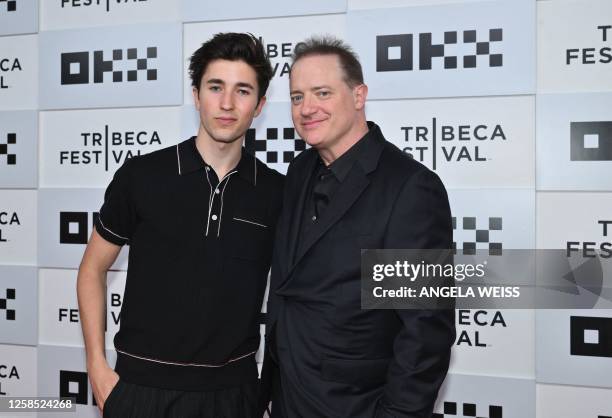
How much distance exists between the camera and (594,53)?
69.9 inches

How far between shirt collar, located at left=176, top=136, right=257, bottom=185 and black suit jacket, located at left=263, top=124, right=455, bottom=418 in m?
A: 0.27

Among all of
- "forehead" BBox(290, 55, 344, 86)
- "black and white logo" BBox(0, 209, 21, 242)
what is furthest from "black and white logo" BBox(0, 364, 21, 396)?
"forehead" BBox(290, 55, 344, 86)

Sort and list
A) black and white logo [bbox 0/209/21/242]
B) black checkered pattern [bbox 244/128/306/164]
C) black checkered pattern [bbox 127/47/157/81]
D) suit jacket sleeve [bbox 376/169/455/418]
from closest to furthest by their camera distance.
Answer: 1. suit jacket sleeve [bbox 376/169/455/418]
2. black checkered pattern [bbox 244/128/306/164]
3. black checkered pattern [bbox 127/47/157/81]
4. black and white logo [bbox 0/209/21/242]

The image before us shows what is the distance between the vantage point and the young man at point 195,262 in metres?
1.34

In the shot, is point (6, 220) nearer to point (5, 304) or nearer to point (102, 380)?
point (5, 304)

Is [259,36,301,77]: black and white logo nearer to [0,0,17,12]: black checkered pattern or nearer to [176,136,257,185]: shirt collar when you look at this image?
[176,136,257,185]: shirt collar

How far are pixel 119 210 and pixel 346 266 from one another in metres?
0.62

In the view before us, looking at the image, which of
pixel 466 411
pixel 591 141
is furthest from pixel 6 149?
pixel 591 141

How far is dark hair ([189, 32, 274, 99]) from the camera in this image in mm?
1405

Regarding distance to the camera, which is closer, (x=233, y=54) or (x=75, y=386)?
(x=233, y=54)

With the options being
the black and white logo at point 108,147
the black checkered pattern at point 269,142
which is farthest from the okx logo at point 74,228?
the black checkered pattern at point 269,142

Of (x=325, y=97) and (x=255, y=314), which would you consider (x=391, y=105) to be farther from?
(x=255, y=314)

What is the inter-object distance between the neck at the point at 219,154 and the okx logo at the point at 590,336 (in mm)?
1232

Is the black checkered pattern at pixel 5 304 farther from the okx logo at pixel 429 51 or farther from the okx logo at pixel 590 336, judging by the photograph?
the okx logo at pixel 590 336
